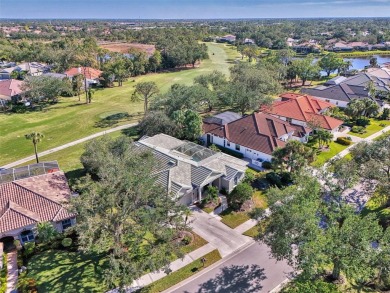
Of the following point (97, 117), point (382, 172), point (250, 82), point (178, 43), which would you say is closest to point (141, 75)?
point (178, 43)

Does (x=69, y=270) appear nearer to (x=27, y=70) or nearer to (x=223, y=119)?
(x=223, y=119)

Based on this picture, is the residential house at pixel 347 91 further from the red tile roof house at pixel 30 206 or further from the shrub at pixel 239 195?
the red tile roof house at pixel 30 206

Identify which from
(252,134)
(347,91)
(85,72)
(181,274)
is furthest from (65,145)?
(347,91)

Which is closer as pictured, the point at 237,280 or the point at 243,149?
the point at 237,280

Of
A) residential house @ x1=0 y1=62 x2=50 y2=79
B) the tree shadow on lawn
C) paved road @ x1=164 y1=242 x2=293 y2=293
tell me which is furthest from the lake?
the tree shadow on lawn

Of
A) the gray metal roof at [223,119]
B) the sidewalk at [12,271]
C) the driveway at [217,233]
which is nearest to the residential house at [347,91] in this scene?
the gray metal roof at [223,119]

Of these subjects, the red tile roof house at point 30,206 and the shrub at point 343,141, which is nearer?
the red tile roof house at point 30,206
